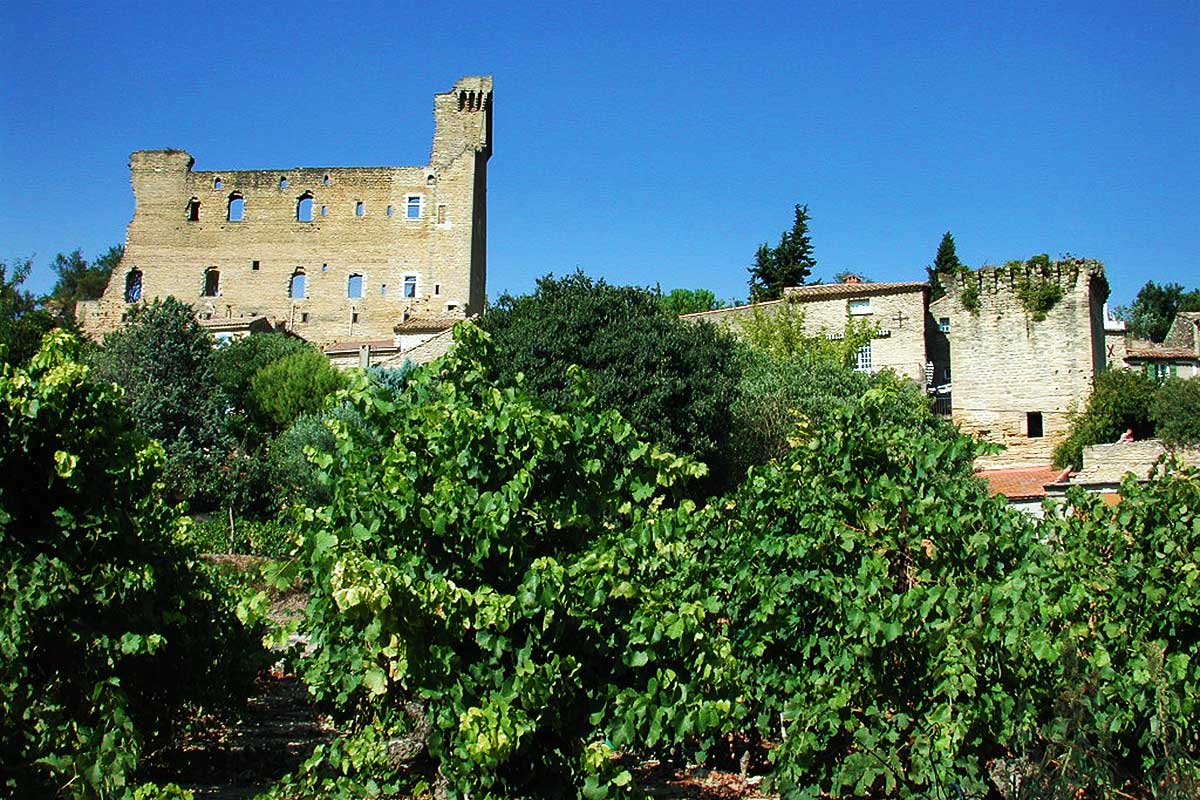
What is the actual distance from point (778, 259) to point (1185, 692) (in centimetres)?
4322

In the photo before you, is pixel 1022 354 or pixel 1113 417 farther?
pixel 1022 354

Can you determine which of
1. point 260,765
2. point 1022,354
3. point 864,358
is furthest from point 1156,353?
point 260,765

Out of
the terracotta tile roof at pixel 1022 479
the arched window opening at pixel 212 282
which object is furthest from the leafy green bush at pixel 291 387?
the arched window opening at pixel 212 282

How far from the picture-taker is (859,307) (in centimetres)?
3259


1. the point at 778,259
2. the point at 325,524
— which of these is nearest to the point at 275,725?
the point at 325,524

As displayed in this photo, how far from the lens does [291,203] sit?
53.5 m

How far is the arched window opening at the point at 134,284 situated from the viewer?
52.4 meters

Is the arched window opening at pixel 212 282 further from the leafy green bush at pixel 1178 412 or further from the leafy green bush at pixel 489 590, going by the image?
the leafy green bush at pixel 489 590

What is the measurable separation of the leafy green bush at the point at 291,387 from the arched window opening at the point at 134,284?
23260 mm

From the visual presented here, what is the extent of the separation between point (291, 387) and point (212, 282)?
82.6 ft

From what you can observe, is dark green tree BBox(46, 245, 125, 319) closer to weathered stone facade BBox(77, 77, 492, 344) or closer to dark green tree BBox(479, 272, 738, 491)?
weathered stone facade BBox(77, 77, 492, 344)


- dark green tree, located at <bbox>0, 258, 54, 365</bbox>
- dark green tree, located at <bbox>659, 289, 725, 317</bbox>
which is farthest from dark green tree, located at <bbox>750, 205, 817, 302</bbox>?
dark green tree, located at <bbox>0, 258, 54, 365</bbox>

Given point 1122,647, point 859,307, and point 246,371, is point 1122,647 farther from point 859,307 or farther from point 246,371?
point 246,371

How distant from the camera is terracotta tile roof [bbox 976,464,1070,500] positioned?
19703 millimetres
